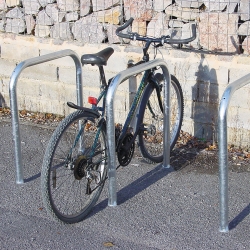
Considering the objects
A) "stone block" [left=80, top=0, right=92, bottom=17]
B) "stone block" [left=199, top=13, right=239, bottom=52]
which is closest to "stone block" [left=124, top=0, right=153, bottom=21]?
"stone block" [left=80, top=0, right=92, bottom=17]

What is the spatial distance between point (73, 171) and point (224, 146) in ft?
3.91

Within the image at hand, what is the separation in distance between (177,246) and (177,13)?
278 centimetres

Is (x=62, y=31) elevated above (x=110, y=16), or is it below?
below

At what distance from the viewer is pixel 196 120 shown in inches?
253

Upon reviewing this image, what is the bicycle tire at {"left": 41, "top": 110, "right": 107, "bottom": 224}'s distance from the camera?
14.7 ft

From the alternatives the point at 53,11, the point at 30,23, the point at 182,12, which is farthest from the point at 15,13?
the point at 182,12

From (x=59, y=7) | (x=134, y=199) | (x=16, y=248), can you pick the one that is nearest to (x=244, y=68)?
(x=134, y=199)

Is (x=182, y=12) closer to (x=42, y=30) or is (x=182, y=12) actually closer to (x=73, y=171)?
(x=42, y=30)

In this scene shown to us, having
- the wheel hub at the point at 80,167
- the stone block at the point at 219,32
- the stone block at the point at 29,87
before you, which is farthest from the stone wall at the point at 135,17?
the wheel hub at the point at 80,167

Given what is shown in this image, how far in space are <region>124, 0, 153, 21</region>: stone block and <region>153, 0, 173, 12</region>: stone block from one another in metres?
0.05

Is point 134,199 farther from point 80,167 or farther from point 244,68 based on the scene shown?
point 244,68

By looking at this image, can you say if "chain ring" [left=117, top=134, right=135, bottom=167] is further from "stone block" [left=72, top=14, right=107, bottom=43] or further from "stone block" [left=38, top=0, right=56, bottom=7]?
"stone block" [left=38, top=0, right=56, bottom=7]

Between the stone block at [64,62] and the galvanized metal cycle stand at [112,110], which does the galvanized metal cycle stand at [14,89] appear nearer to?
the galvanized metal cycle stand at [112,110]

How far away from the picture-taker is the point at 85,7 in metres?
6.76
